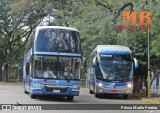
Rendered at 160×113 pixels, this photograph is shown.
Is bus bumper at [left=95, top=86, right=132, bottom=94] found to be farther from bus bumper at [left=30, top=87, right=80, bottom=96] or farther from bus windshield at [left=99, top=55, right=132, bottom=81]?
bus bumper at [left=30, top=87, right=80, bottom=96]

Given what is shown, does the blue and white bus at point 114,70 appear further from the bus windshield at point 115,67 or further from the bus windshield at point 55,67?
the bus windshield at point 55,67

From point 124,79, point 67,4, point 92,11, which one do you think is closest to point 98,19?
point 92,11

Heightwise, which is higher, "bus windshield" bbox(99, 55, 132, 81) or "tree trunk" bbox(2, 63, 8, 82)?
"bus windshield" bbox(99, 55, 132, 81)

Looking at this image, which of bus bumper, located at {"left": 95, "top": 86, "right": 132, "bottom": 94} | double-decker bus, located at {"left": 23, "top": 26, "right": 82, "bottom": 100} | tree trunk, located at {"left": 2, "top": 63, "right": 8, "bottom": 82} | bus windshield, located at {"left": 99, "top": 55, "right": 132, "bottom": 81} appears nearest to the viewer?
double-decker bus, located at {"left": 23, "top": 26, "right": 82, "bottom": 100}

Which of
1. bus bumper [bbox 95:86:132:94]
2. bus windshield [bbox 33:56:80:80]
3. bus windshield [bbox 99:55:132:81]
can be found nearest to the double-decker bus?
bus windshield [bbox 33:56:80:80]

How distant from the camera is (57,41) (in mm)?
21922

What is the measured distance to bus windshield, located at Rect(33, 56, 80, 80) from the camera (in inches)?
856

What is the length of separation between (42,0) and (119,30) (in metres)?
19.4

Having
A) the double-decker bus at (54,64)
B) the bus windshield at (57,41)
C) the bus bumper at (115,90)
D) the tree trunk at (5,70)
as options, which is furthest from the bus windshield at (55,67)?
the tree trunk at (5,70)

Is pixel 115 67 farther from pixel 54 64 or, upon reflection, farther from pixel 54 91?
pixel 54 91

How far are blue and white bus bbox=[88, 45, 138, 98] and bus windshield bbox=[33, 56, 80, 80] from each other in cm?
435

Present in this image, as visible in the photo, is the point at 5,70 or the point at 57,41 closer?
the point at 57,41

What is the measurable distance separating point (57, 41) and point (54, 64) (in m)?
1.23

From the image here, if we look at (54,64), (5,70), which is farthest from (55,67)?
(5,70)
